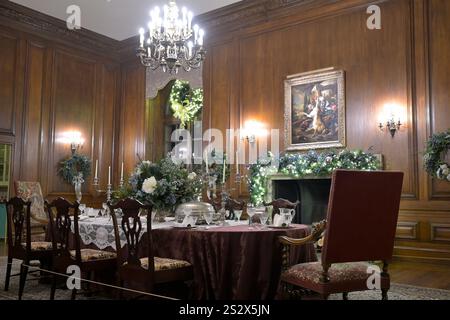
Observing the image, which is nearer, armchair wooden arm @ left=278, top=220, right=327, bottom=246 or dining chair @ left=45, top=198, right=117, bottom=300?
armchair wooden arm @ left=278, top=220, right=327, bottom=246

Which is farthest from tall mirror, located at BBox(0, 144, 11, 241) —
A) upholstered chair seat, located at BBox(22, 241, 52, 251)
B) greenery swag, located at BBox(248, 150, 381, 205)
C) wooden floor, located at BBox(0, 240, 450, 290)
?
wooden floor, located at BBox(0, 240, 450, 290)

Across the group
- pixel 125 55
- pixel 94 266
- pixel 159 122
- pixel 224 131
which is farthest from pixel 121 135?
pixel 94 266

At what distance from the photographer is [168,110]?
9734 millimetres

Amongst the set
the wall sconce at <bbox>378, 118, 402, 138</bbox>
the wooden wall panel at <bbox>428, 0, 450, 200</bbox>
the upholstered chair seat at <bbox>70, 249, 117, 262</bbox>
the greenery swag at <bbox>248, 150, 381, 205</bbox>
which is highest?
the wooden wall panel at <bbox>428, 0, 450, 200</bbox>

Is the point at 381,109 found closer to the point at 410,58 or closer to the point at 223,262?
the point at 410,58

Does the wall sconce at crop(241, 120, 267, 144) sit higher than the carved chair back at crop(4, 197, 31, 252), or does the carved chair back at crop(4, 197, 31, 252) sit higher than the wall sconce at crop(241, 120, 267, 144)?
the wall sconce at crop(241, 120, 267, 144)

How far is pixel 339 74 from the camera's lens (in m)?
6.68

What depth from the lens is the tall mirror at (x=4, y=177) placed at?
7.89 meters

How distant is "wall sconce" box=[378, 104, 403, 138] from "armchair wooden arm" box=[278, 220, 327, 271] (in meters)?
3.63

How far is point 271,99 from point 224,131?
1101 millimetres

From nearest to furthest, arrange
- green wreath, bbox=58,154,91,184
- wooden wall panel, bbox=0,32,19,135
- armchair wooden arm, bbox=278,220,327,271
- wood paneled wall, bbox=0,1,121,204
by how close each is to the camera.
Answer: armchair wooden arm, bbox=278,220,327,271
wooden wall panel, bbox=0,32,19,135
wood paneled wall, bbox=0,1,121,204
green wreath, bbox=58,154,91,184

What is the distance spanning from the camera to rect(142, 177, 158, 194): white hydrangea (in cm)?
367

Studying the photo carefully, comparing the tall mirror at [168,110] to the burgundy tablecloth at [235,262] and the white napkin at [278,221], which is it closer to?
the white napkin at [278,221]

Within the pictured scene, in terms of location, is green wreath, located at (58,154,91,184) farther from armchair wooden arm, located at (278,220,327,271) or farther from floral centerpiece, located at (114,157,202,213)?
armchair wooden arm, located at (278,220,327,271)
